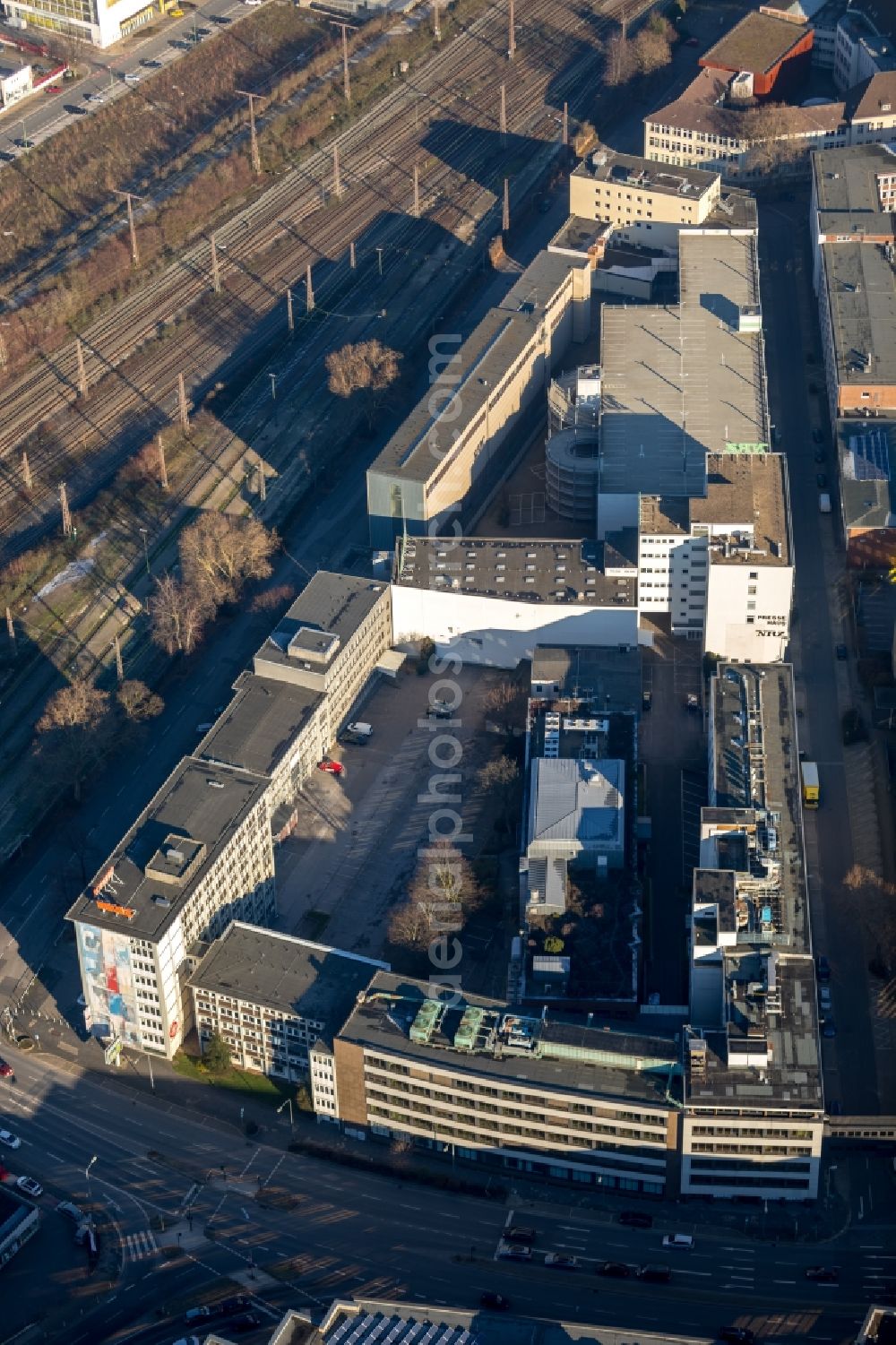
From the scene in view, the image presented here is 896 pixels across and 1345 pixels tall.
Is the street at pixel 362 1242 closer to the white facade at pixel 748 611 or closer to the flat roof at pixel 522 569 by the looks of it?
the white facade at pixel 748 611

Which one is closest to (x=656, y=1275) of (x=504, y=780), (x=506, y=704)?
(x=504, y=780)

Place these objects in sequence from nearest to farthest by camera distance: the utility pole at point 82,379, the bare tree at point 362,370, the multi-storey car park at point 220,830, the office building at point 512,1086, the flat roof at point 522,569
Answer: the office building at point 512,1086, the multi-storey car park at point 220,830, the flat roof at point 522,569, the bare tree at point 362,370, the utility pole at point 82,379

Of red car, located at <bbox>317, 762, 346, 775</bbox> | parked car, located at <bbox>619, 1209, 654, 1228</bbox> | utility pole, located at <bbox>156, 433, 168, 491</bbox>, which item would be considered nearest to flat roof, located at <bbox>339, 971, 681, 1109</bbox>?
parked car, located at <bbox>619, 1209, 654, 1228</bbox>

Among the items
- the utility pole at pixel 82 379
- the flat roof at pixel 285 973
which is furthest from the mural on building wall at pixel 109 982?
the utility pole at pixel 82 379

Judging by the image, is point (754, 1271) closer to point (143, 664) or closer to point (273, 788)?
point (273, 788)

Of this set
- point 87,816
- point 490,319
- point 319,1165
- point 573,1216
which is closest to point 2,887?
point 87,816

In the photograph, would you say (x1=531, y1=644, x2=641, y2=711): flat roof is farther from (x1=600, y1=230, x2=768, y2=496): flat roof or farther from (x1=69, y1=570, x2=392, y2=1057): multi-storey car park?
(x1=600, y1=230, x2=768, y2=496): flat roof

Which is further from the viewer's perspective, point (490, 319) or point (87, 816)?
point (490, 319)
